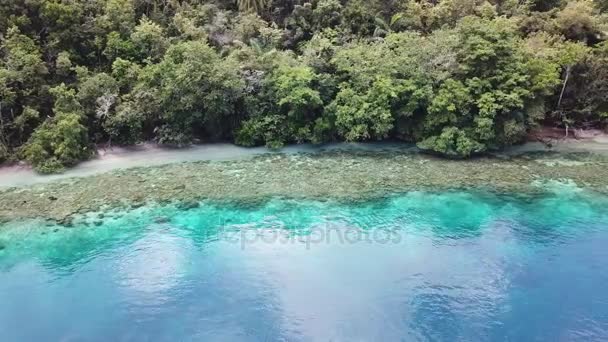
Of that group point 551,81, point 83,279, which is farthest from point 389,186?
point 83,279

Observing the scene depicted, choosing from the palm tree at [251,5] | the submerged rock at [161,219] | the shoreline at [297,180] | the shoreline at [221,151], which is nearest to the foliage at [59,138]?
the shoreline at [221,151]

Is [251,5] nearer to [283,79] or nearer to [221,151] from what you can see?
[283,79]

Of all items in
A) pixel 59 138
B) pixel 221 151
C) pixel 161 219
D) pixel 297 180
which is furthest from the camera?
pixel 221 151

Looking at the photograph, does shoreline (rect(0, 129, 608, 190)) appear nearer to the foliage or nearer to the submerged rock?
the foliage

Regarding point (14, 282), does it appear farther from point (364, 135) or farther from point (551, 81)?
point (551, 81)

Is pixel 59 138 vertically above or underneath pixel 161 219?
above
